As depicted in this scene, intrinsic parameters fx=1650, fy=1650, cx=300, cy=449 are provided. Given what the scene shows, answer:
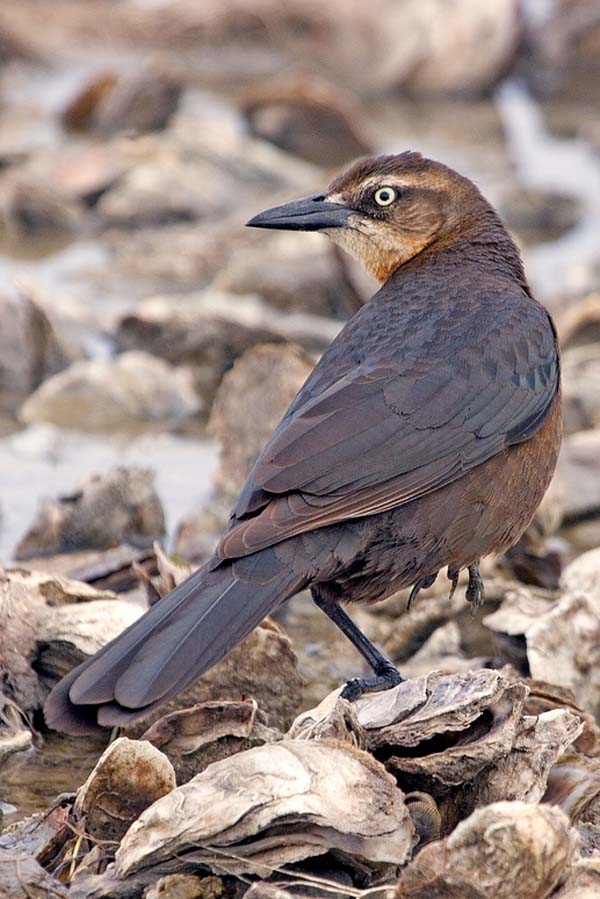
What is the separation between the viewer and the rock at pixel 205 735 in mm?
3984

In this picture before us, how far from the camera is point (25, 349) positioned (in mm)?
8250

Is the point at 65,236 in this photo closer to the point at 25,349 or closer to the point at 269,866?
the point at 25,349

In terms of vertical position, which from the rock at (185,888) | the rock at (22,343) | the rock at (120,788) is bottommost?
the rock at (185,888)

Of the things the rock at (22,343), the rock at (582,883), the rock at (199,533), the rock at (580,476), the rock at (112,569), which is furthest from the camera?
the rock at (22,343)

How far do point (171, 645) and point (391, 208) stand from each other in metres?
2.08

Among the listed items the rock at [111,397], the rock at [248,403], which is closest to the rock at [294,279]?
the rock at [111,397]

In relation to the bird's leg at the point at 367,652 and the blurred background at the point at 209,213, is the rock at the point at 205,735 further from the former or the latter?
the blurred background at the point at 209,213

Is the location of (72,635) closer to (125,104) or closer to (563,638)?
(563,638)

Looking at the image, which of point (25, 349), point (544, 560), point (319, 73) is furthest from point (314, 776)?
point (319, 73)

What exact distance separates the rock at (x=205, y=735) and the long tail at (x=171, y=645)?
0.18m

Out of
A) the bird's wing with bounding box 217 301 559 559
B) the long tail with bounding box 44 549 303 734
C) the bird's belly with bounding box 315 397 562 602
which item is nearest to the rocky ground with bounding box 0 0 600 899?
the long tail with bounding box 44 549 303 734

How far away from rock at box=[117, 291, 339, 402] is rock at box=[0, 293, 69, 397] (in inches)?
21.5

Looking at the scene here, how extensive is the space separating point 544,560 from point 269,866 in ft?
10.5

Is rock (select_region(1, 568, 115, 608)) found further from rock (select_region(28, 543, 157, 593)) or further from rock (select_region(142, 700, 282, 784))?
rock (select_region(142, 700, 282, 784))
